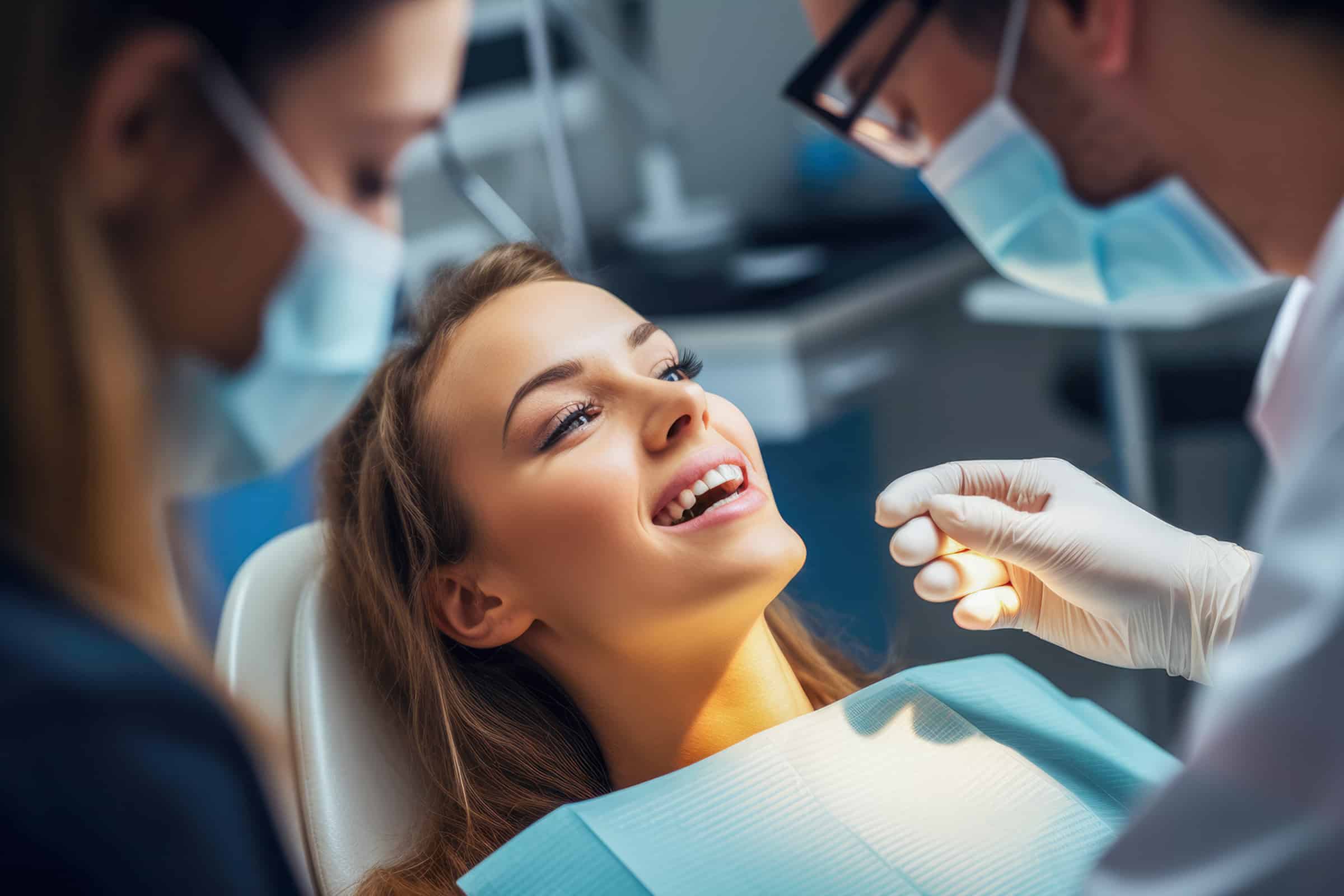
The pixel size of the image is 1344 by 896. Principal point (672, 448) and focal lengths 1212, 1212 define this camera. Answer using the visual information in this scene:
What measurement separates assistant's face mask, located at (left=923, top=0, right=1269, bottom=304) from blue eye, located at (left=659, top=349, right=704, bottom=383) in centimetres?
36

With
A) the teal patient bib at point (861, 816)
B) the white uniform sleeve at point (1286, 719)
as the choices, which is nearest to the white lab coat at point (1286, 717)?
the white uniform sleeve at point (1286, 719)

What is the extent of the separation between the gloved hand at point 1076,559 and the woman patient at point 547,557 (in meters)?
0.13

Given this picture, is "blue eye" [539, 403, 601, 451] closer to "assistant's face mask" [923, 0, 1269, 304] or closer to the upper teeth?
the upper teeth

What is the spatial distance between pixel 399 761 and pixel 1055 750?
2.18 ft

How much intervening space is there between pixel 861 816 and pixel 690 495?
32 centimetres

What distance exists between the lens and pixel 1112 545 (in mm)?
1110

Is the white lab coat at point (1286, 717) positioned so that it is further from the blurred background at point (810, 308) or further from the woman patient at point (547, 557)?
the blurred background at point (810, 308)

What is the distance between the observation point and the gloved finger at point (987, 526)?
1.09 meters

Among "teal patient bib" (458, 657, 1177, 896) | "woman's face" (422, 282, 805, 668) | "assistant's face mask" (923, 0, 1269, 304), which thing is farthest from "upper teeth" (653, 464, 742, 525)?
"assistant's face mask" (923, 0, 1269, 304)

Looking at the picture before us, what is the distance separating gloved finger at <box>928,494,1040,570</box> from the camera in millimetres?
1086

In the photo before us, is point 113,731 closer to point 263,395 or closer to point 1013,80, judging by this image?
point 263,395

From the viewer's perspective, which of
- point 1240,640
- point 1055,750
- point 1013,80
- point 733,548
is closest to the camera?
point 1240,640

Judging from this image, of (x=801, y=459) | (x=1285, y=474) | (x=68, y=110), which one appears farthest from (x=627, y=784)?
(x=801, y=459)

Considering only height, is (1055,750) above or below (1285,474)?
below
